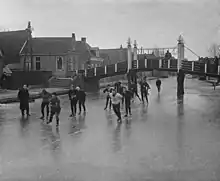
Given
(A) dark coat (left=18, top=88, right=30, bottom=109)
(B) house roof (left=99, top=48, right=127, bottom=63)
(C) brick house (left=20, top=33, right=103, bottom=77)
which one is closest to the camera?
(A) dark coat (left=18, top=88, right=30, bottom=109)

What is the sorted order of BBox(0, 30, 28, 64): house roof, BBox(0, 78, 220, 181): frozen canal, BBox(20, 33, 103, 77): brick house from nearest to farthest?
1. BBox(0, 78, 220, 181): frozen canal
2. BBox(20, 33, 103, 77): brick house
3. BBox(0, 30, 28, 64): house roof

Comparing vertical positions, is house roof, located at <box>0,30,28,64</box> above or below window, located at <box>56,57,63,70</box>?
above

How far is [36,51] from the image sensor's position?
180ft

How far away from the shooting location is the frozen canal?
8711 millimetres

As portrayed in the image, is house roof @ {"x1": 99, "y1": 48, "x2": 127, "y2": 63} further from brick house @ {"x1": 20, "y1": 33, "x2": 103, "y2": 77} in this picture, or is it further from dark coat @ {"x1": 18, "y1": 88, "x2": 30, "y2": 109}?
dark coat @ {"x1": 18, "y1": 88, "x2": 30, "y2": 109}

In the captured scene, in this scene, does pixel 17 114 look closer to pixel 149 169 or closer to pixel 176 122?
pixel 176 122

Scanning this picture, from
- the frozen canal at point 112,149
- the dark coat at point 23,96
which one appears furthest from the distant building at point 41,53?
the frozen canal at point 112,149

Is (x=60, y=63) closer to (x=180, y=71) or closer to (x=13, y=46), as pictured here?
(x=13, y=46)

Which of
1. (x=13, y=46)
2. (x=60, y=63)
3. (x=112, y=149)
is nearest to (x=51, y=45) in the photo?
(x=60, y=63)

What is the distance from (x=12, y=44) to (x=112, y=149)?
159ft

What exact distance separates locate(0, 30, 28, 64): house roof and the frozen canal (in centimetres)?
3834

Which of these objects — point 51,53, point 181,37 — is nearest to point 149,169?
point 181,37

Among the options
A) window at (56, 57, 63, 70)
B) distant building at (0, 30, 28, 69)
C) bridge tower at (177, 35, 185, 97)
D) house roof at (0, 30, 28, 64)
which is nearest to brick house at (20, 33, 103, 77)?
window at (56, 57, 63, 70)

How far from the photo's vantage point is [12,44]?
56.5m
